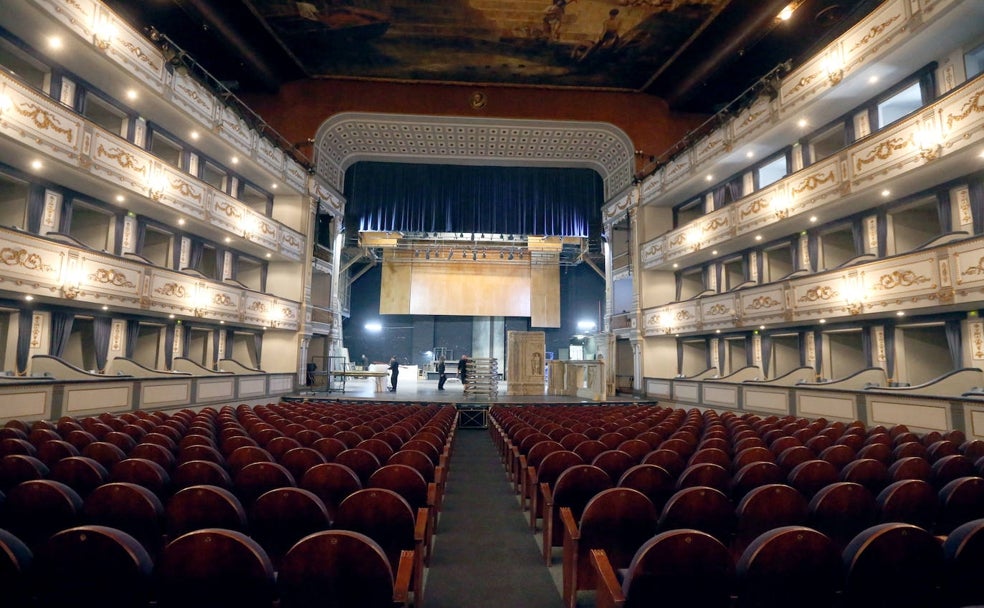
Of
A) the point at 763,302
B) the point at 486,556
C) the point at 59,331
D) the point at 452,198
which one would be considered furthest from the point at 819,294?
the point at 59,331

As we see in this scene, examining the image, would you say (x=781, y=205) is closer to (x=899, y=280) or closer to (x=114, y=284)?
(x=899, y=280)

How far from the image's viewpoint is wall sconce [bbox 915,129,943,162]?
8039 mm

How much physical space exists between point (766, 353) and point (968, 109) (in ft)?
23.2

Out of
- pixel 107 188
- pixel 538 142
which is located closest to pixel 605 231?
pixel 538 142

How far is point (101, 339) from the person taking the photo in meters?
10.7

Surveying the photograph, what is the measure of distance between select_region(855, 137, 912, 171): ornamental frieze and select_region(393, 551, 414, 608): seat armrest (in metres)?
10.6

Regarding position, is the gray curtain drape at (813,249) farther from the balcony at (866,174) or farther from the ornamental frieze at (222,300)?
the ornamental frieze at (222,300)

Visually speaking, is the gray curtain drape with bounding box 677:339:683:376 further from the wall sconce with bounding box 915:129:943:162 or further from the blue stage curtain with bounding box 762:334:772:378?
the wall sconce with bounding box 915:129:943:162

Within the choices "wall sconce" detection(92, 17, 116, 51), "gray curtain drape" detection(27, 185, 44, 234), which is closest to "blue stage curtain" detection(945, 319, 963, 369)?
"wall sconce" detection(92, 17, 116, 51)

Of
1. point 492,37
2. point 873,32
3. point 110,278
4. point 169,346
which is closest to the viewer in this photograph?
point 873,32

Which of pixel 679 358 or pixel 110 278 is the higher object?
pixel 110 278

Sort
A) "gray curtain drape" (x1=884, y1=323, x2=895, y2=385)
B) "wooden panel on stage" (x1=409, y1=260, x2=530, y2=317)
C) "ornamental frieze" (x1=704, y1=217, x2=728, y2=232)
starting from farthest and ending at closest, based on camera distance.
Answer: "wooden panel on stage" (x1=409, y1=260, x2=530, y2=317) < "ornamental frieze" (x1=704, y1=217, x2=728, y2=232) < "gray curtain drape" (x1=884, y1=323, x2=895, y2=385)

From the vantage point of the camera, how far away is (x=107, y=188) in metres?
9.69

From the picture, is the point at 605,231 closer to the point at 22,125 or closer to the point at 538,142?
the point at 538,142
